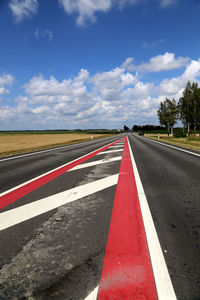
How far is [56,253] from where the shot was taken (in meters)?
1.88

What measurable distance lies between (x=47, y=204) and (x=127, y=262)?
6.28 feet

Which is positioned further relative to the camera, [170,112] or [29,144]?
[170,112]

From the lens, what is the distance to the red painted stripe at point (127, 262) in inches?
54.1

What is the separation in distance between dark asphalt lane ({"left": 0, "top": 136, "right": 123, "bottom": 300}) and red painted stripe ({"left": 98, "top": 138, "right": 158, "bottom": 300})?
0.09 metres

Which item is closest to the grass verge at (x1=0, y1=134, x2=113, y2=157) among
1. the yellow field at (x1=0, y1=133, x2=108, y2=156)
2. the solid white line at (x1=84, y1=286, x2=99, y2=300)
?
the yellow field at (x1=0, y1=133, x2=108, y2=156)

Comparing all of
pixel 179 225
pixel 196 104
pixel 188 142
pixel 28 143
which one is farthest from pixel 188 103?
pixel 179 225

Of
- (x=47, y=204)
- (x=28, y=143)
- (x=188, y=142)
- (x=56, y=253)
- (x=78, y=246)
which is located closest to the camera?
(x=56, y=253)

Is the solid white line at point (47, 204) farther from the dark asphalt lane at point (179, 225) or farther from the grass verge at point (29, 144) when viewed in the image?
the grass verge at point (29, 144)

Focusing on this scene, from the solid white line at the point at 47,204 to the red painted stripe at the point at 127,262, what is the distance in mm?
1038

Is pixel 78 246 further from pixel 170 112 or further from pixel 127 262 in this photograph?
pixel 170 112

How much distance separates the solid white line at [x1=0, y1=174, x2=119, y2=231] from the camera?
8.71 feet

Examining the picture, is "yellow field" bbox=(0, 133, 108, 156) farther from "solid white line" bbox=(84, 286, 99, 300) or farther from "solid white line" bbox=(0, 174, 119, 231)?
"solid white line" bbox=(84, 286, 99, 300)

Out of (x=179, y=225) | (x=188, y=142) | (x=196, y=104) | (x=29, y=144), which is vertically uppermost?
(x=196, y=104)

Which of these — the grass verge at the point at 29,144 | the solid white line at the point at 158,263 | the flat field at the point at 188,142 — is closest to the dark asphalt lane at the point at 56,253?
the solid white line at the point at 158,263
